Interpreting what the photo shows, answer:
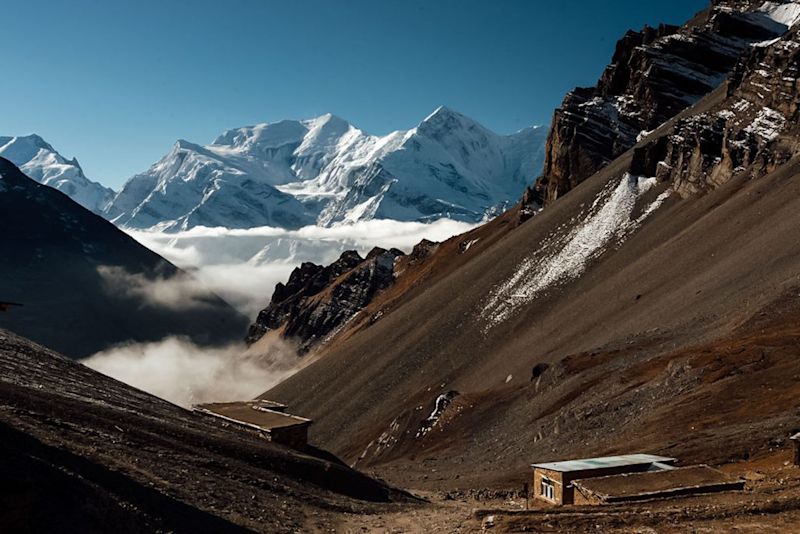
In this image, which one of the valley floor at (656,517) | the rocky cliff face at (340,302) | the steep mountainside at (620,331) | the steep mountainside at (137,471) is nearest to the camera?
the steep mountainside at (137,471)

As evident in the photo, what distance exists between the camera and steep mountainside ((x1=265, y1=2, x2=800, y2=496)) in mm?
37250

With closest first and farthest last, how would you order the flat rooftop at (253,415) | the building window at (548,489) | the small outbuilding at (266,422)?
1. the building window at (548,489)
2. the small outbuilding at (266,422)
3. the flat rooftop at (253,415)

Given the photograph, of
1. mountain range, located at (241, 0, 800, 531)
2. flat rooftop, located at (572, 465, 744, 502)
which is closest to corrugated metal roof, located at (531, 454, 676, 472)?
flat rooftop, located at (572, 465, 744, 502)

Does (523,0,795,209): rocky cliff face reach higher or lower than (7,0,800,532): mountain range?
higher

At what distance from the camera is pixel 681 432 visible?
3334 cm

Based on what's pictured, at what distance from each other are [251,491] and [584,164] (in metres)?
108

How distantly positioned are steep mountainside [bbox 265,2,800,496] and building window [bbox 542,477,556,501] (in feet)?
20.5

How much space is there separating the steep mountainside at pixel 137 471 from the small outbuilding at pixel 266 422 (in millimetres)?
1336

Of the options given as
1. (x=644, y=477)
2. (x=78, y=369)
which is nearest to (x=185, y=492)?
(x=644, y=477)

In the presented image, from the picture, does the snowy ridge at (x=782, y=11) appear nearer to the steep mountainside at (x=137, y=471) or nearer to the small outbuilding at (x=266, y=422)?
the small outbuilding at (x=266, y=422)

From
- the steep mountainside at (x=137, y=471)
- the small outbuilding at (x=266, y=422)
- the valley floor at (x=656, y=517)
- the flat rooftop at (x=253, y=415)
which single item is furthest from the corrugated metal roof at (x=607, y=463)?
the flat rooftop at (x=253, y=415)

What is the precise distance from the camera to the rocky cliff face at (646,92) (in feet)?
414

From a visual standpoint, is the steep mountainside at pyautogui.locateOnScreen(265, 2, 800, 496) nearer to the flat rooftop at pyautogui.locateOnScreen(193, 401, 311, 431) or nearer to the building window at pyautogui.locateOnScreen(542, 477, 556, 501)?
the building window at pyautogui.locateOnScreen(542, 477, 556, 501)

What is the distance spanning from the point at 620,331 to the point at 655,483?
37.4 metres
